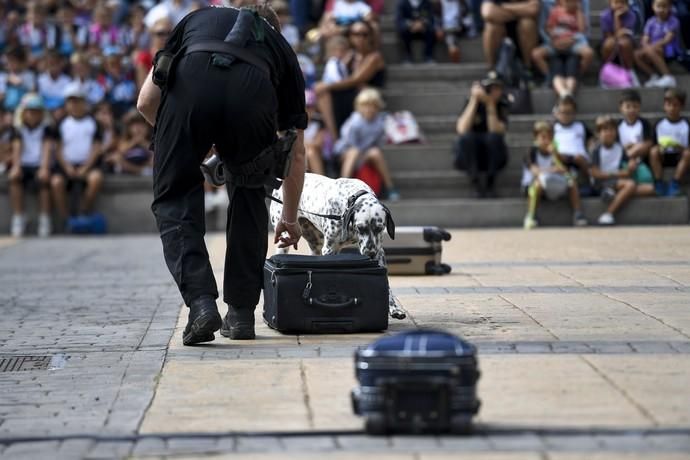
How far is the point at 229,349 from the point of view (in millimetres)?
7340

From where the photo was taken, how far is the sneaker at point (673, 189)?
677 inches

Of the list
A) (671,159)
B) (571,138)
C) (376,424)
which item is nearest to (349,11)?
(571,138)

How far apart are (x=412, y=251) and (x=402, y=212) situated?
6012 millimetres

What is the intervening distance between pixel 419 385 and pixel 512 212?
1236 centimetres

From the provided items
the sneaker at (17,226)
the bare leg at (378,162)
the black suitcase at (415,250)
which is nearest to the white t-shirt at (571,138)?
the bare leg at (378,162)

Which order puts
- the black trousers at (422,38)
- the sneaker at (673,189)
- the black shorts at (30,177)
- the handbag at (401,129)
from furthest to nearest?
the black trousers at (422,38)
the black shorts at (30,177)
the handbag at (401,129)
the sneaker at (673,189)

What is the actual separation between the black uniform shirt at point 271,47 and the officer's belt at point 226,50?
0.11ft

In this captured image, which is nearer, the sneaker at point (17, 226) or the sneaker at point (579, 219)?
the sneaker at point (579, 219)

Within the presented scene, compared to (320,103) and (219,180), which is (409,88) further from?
(219,180)

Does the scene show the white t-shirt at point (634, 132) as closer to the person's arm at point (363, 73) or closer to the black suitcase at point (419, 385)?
the person's arm at point (363, 73)

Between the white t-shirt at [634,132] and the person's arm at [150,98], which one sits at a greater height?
the person's arm at [150,98]

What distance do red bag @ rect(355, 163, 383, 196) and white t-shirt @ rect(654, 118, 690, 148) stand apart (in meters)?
3.19

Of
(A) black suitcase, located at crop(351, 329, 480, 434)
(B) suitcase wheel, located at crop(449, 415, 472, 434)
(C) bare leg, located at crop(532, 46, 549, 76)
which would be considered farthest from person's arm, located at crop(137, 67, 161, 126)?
(C) bare leg, located at crop(532, 46, 549, 76)

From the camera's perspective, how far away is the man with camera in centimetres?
1723
